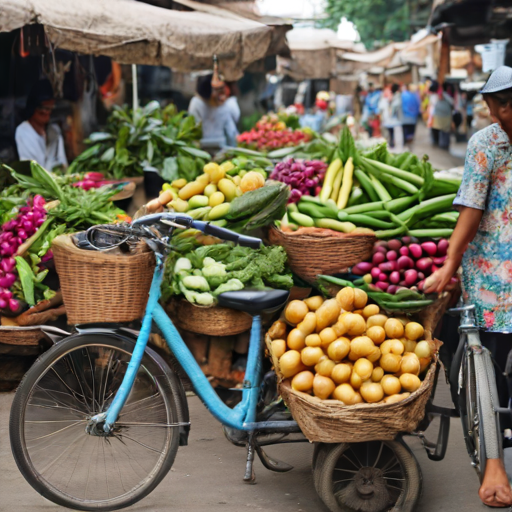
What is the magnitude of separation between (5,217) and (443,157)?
16.4m

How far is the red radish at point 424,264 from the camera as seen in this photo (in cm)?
363

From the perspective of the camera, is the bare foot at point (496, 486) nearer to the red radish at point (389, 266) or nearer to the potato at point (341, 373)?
the potato at point (341, 373)

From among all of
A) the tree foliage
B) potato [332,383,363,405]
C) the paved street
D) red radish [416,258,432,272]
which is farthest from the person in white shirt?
the tree foliage

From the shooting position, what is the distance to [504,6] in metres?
10.4

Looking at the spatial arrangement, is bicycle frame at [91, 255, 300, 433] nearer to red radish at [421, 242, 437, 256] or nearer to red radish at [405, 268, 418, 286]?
red radish at [405, 268, 418, 286]

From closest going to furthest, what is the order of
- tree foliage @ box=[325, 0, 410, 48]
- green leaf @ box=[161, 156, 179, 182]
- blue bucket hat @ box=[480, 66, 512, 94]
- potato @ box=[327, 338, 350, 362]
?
1. blue bucket hat @ box=[480, 66, 512, 94]
2. potato @ box=[327, 338, 350, 362]
3. green leaf @ box=[161, 156, 179, 182]
4. tree foliage @ box=[325, 0, 410, 48]

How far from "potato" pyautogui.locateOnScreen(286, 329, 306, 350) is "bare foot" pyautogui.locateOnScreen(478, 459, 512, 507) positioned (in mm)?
966

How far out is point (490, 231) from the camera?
3.21 meters

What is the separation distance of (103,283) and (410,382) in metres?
1.48

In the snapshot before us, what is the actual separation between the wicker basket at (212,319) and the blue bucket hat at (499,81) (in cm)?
169

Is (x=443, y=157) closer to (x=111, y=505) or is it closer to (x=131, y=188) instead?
(x=131, y=188)

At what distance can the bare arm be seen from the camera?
10.5 feet

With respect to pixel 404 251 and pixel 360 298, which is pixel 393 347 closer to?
pixel 360 298

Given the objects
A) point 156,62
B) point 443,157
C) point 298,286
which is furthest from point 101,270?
point 443,157
